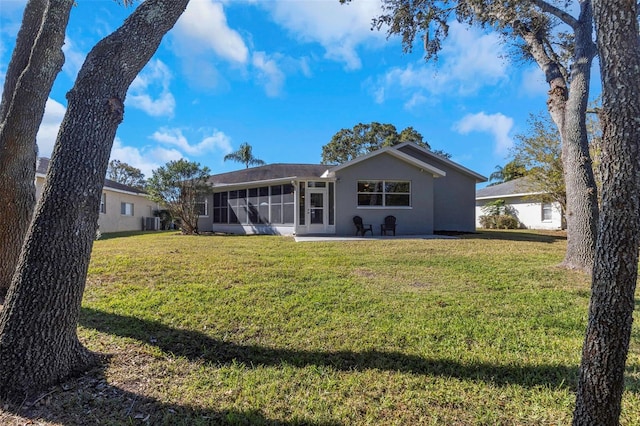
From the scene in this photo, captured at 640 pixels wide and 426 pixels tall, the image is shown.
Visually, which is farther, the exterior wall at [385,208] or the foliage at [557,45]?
the exterior wall at [385,208]

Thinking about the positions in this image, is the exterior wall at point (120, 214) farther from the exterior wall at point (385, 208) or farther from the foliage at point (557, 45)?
the foliage at point (557, 45)

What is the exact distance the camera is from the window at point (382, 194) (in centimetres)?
1584

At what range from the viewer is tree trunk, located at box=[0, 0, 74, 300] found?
4.55 meters

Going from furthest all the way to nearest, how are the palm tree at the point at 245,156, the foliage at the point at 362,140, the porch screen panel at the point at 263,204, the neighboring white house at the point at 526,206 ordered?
the foliage at the point at 362,140
the palm tree at the point at 245,156
the neighboring white house at the point at 526,206
the porch screen panel at the point at 263,204

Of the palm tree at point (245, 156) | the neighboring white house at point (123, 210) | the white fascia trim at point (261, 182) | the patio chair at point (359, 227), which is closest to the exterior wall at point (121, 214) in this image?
the neighboring white house at point (123, 210)

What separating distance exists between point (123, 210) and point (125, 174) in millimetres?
26388

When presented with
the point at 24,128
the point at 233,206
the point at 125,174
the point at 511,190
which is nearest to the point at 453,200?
the point at 511,190

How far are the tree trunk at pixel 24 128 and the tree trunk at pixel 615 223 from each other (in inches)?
245

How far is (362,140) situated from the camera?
126ft

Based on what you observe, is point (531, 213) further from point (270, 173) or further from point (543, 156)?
point (270, 173)

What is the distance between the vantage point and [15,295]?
9.10 feet

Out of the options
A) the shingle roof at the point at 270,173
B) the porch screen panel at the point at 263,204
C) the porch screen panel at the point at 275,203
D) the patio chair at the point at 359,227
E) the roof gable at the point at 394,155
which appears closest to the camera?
the patio chair at the point at 359,227

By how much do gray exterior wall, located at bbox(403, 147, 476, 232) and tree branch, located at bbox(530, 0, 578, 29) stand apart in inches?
409

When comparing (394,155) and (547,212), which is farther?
(547,212)
